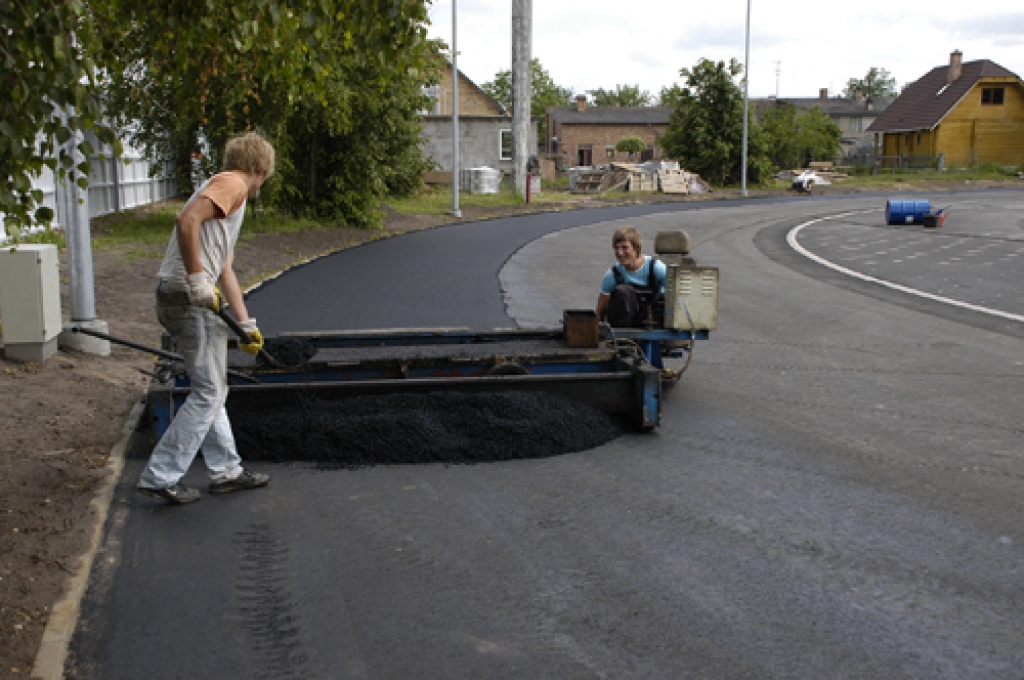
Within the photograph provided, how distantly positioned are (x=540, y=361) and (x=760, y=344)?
13.4 feet

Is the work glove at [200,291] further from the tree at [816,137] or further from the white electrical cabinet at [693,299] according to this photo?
the tree at [816,137]

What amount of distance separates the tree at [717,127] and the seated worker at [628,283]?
4349 centimetres

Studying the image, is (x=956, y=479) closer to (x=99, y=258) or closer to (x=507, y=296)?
(x=507, y=296)

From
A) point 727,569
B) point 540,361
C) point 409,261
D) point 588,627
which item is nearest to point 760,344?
point 540,361

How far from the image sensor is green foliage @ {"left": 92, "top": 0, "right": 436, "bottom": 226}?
5.18m

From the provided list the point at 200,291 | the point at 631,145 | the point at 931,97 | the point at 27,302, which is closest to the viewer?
the point at 200,291

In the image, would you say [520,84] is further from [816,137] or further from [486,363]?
[816,137]

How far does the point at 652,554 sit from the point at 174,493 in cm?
258

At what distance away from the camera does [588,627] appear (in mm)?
4164

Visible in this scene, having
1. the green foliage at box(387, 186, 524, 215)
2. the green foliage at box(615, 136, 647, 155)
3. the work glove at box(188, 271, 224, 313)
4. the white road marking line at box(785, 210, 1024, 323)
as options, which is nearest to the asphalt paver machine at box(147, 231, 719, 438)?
the work glove at box(188, 271, 224, 313)

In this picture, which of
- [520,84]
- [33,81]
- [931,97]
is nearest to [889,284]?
[33,81]

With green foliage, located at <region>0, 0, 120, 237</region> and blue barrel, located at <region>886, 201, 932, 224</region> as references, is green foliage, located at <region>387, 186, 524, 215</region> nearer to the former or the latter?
blue barrel, located at <region>886, 201, 932, 224</region>

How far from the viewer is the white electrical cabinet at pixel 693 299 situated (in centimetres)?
772

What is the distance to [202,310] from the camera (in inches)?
219
